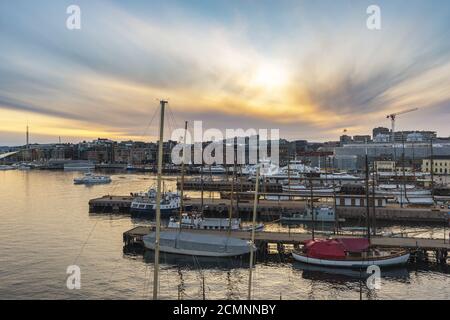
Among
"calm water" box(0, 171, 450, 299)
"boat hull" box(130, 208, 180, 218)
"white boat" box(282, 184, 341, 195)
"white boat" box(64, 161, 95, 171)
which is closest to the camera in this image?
"calm water" box(0, 171, 450, 299)

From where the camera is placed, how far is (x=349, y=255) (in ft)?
76.9

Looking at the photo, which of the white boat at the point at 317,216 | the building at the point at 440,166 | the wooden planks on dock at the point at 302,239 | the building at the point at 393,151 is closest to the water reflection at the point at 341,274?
the wooden planks on dock at the point at 302,239

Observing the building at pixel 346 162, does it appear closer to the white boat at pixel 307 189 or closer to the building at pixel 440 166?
the building at pixel 440 166

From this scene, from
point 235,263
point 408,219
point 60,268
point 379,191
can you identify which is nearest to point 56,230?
point 60,268

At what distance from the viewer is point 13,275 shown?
73.3 ft

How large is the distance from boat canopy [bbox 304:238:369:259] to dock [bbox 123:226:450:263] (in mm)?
1926

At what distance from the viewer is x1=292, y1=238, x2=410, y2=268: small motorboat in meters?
23.1

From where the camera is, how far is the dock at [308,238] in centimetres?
2489

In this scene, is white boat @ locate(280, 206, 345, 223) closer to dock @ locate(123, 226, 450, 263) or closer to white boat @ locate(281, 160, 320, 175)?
dock @ locate(123, 226, 450, 263)

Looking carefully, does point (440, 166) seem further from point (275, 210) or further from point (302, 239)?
point (302, 239)

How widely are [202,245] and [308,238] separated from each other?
7.20 m

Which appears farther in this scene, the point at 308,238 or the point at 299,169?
the point at 299,169

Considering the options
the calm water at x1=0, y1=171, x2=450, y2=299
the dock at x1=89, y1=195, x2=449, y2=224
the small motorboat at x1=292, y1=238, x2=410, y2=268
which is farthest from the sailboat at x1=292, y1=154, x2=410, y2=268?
the dock at x1=89, y1=195, x2=449, y2=224

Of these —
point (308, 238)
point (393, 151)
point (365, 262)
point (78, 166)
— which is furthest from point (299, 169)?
point (78, 166)
